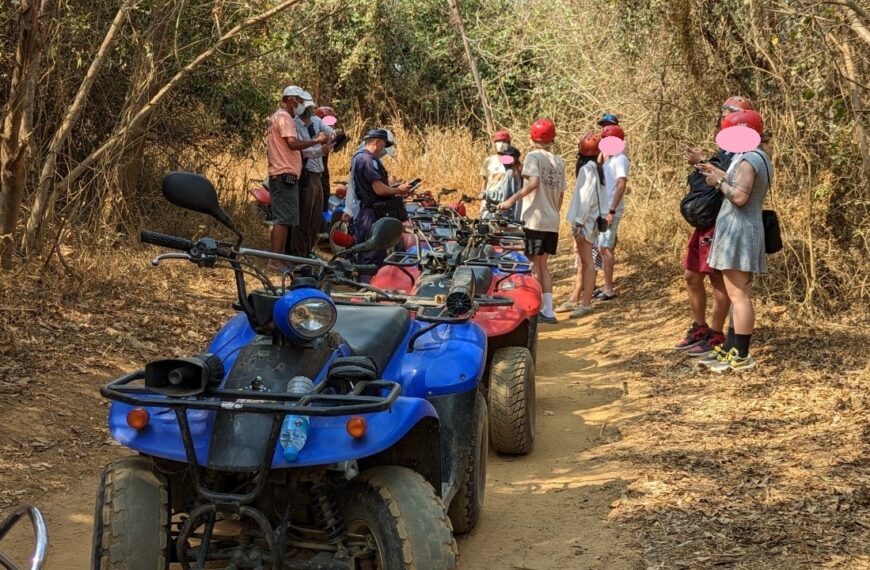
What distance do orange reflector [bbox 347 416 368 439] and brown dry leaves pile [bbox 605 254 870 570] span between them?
5.25ft

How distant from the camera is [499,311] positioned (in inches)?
238

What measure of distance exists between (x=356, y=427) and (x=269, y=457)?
283 millimetres

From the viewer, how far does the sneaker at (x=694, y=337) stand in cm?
795

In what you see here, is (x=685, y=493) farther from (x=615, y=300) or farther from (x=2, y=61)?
(x=2, y=61)

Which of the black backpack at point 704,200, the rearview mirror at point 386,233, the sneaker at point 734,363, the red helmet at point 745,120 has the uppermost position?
the red helmet at point 745,120

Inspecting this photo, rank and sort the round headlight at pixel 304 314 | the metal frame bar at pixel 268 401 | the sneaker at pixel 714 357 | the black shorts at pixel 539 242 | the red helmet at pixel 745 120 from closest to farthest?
the metal frame bar at pixel 268 401 < the round headlight at pixel 304 314 < the red helmet at pixel 745 120 < the sneaker at pixel 714 357 < the black shorts at pixel 539 242

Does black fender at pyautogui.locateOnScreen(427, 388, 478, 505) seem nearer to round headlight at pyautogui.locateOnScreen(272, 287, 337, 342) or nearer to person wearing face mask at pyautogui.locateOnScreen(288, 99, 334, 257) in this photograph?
round headlight at pyautogui.locateOnScreen(272, 287, 337, 342)

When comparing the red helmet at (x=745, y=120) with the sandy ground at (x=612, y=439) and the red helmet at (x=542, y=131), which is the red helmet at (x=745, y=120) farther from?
the red helmet at (x=542, y=131)

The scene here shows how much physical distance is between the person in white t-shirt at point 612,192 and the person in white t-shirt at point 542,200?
1.95ft

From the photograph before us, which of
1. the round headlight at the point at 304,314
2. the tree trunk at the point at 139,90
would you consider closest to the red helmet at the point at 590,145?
the tree trunk at the point at 139,90

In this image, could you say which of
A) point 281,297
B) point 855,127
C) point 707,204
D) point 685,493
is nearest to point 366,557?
point 281,297

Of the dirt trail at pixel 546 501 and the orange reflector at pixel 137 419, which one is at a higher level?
the orange reflector at pixel 137 419

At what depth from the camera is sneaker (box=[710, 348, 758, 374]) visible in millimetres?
7098

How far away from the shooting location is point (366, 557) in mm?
3320
